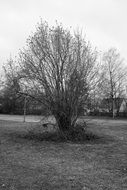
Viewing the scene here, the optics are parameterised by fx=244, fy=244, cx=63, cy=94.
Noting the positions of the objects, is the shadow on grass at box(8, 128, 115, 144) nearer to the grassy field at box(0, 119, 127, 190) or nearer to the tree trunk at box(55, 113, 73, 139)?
the tree trunk at box(55, 113, 73, 139)

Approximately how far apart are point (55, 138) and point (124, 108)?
38.3 metres

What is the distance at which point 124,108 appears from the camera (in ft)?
155

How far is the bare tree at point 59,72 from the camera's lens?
11242 millimetres

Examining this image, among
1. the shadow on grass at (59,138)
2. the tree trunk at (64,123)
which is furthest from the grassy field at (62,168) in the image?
the tree trunk at (64,123)

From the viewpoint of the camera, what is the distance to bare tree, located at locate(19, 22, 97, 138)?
11242mm

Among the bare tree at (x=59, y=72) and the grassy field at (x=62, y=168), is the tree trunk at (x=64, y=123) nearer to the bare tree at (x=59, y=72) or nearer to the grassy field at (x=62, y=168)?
the bare tree at (x=59, y=72)

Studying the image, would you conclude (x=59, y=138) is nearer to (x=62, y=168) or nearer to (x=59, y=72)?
(x=59, y=72)

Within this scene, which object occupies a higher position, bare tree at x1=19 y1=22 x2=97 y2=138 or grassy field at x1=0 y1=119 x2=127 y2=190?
bare tree at x1=19 y1=22 x2=97 y2=138

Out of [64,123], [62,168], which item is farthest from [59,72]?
[62,168]

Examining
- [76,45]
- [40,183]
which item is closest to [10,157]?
[40,183]

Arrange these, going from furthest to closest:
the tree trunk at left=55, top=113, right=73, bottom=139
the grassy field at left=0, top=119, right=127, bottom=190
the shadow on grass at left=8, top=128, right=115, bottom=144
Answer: the tree trunk at left=55, top=113, right=73, bottom=139
the shadow on grass at left=8, top=128, right=115, bottom=144
the grassy field at left=0, top=119, right=127, bottom=190

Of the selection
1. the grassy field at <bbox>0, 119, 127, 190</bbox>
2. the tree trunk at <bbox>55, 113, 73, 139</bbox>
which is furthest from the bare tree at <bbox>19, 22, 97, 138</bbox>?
the grassy field at <bbox>0, 119, 127, 190</bbox>

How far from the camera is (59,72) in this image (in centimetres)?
1132

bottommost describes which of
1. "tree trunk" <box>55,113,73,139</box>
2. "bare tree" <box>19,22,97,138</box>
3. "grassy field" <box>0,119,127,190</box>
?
"grassy field" <box>0,119,127,190</box>
